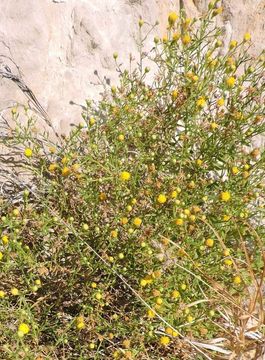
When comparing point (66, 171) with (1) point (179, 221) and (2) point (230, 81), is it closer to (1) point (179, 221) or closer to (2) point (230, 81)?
(1) point (179, 221)

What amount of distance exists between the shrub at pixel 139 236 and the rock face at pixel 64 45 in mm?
301

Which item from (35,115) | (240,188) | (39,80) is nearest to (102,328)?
(240,188)

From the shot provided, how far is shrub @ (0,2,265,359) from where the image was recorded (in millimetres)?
2592

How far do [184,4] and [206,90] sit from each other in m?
1.24

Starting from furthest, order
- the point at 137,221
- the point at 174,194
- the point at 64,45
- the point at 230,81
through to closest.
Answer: the point at 64,45, the point at 230,81, the point at 174,194, the point at 137,221

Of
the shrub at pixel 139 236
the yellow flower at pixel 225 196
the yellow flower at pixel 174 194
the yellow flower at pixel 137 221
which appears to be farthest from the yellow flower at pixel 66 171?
the yellow flower at pixel 225 196

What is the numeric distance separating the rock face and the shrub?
301 mm

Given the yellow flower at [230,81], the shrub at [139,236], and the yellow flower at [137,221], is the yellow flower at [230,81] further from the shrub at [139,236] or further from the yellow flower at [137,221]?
the yellow flower at [137,221]

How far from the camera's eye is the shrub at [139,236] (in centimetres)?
259

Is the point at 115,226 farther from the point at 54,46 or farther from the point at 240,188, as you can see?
the point at 54,46

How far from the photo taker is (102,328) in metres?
2.65

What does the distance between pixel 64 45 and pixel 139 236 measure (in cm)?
160

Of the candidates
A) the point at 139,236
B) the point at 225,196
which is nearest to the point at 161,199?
the point at 139,236

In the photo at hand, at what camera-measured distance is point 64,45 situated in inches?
135
